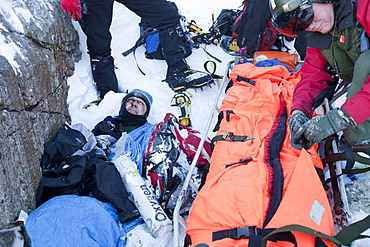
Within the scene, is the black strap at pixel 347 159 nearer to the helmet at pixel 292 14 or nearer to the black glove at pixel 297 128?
the black glove at pixel 297 128

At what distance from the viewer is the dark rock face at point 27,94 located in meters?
1.93

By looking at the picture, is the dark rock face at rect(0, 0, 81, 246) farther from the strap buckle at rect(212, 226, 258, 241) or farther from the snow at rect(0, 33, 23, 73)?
the strap buckle at rect(212, 226, 258, 241)

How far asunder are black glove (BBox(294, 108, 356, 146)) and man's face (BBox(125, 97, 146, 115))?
1.79 meters

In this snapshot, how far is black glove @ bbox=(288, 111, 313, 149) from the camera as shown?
1.88m

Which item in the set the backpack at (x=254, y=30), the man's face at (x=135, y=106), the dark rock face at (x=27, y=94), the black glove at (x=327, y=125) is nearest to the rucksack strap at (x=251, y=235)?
the black glove at (x=327, y=125)

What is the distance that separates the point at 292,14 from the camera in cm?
174

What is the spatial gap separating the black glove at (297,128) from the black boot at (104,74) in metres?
2.32

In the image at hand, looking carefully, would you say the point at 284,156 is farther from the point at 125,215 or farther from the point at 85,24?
the point at 85,24

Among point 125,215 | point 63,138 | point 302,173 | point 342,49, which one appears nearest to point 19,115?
point 63,138

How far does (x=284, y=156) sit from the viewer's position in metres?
1.90

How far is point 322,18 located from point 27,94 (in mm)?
2082

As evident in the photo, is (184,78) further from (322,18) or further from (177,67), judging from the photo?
(322,18)

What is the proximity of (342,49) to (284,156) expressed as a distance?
77 cm

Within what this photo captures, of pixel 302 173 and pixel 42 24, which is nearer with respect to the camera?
pixel 302 173
